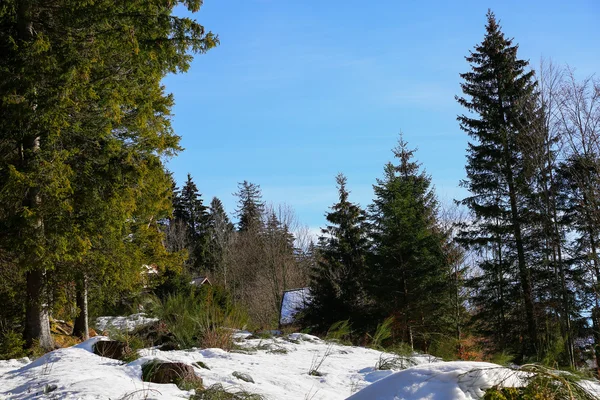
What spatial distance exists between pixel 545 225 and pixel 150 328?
1566 cm

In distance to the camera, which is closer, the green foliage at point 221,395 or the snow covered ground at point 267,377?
the snow covered ground at point 267,377

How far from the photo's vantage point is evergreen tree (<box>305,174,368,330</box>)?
22.6 metres

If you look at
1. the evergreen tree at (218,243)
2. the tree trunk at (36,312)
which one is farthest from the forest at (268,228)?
the evergreen tree at (218,243)

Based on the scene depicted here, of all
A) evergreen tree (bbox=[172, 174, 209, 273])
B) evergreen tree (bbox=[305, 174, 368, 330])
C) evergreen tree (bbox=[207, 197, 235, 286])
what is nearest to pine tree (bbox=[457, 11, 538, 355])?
evergreen tree (bbox=[305, 174, 368, 330])

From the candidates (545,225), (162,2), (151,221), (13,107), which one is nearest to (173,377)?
(13,107)

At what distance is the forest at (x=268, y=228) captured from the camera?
9.13 m

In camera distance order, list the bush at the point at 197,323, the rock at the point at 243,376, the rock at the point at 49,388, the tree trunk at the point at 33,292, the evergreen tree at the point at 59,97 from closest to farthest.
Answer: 1. the rock at the point at 49,388
2. the rock at the point at 243,376
3. the bush at the point at 197,323
4. the evergreen tree at the point at 59,97
5. the tree trunk at the point at 33,292

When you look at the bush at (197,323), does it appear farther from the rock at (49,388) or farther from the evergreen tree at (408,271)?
the evergreen tree at (408,271)

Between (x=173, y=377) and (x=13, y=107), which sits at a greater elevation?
(x=13, y=107)

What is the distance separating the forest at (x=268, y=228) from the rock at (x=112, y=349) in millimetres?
1190

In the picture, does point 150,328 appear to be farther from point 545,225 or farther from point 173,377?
point 545,225

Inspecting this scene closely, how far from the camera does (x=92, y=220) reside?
9852mm

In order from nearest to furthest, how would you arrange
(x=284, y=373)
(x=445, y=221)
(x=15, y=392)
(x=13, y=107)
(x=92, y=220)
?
(x=15, y=392) < (x=284, y=373) < (x=13, y=107) < (x=92, y=220) < (x=445, y=221)

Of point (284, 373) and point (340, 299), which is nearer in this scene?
point (284, 373)
